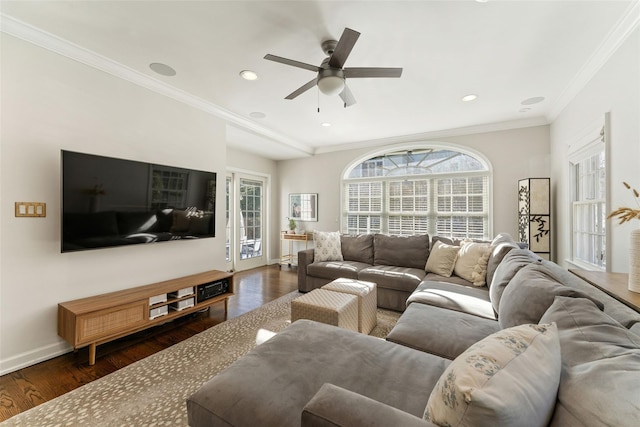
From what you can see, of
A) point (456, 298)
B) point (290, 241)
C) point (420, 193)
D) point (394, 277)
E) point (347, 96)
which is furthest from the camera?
point (290, 241)

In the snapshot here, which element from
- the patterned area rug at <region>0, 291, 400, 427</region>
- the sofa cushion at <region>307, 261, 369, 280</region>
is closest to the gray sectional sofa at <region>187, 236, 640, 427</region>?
the patterned area rug at <region>0, 291, 400, 427</region>

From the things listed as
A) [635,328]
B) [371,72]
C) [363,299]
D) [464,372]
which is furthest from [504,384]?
[371,72]

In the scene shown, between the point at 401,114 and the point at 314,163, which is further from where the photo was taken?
the point at 314,163

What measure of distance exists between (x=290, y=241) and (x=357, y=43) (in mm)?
4497

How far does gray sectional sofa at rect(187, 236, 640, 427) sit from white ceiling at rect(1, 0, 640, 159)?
1818mm

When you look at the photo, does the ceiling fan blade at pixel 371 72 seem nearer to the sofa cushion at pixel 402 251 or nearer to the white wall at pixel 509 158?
the sofa cushion at pixel 402 251

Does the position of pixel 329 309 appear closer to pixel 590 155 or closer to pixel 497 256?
pixel 497 256

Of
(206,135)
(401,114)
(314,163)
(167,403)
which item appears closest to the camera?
(167,403)

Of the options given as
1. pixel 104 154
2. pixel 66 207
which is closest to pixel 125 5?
pixel 104 154

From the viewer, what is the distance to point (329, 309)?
216 centimetres

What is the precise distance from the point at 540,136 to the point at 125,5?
5082 millimetres

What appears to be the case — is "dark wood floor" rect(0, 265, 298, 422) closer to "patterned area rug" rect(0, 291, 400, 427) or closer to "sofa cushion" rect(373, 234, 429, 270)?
"patterned area rug" rect(0, 291, 400, 427)

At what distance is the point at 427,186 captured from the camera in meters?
4.67

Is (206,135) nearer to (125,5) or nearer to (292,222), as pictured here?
(125,5)
